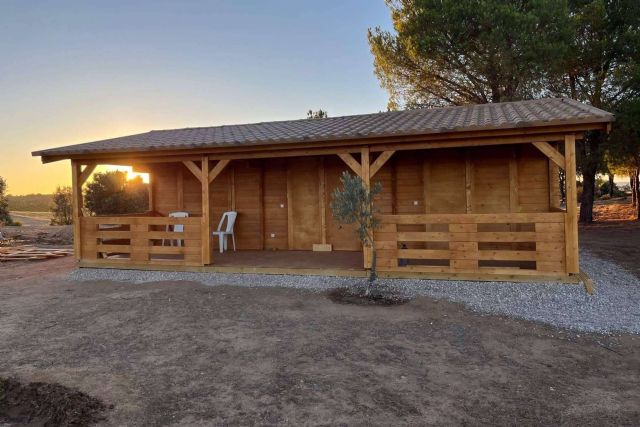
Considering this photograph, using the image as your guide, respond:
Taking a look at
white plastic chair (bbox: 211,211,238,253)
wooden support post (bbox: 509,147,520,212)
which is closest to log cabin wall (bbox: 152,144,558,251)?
wooden support post (bbox: 509,147,520,212)

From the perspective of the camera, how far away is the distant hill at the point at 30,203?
4272 centimetres

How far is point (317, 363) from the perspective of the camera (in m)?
3.61

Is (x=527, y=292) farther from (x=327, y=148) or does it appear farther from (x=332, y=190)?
(x=332, y=190)

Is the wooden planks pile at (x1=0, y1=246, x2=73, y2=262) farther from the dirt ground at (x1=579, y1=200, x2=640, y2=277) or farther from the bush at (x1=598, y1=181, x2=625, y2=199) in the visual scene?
the bush at (x1=598, y1=181, x2=625, y2=199)

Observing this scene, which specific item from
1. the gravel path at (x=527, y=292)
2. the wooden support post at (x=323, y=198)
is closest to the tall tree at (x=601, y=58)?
the gravel path at (x=527, y=292)

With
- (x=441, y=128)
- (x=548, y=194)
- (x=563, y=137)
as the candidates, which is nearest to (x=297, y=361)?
(x=441, y=128)

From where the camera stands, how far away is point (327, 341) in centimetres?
417

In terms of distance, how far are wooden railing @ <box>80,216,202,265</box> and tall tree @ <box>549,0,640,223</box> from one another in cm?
1280

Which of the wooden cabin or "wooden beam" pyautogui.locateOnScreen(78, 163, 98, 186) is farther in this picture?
"wooden beam" pyautogui.locateOnScreen(78, 163, 98, 186)

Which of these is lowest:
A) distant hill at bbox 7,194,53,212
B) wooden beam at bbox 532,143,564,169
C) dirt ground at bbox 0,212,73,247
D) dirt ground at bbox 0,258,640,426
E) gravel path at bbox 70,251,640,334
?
dirt ground at bbox 0,258,640,426

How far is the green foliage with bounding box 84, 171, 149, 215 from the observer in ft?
68.3

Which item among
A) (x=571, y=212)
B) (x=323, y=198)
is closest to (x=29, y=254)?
(x=323, y=198)

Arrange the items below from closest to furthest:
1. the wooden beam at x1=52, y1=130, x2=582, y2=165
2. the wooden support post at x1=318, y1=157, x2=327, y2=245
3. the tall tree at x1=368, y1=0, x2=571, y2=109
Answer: the wooden beam at x1=52, y1=130, x2=582, y2=165, the wooden support post at x1=318, y1=157, x2=327, y2=245, the tall tree at x1=368, y1=0, x2=571, y2=109

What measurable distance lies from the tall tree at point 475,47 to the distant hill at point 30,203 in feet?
129
